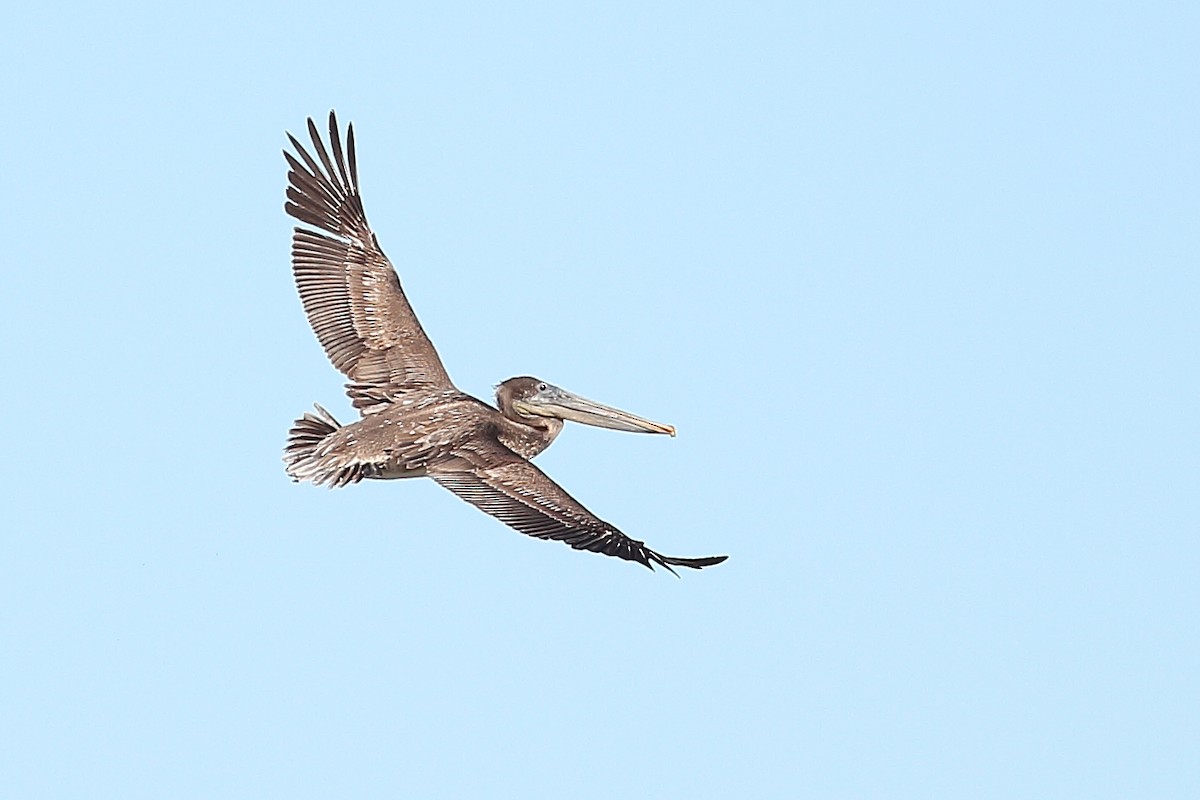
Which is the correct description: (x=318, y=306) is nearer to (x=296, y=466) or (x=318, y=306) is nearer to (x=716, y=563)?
(x=296, y=466)

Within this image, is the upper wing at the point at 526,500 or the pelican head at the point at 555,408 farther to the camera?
the pelican head at the point at 555,408

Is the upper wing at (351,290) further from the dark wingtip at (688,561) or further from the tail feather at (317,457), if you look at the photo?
the dark wingtip at (688,561)

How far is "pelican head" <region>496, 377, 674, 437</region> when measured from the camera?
1440 centimetres

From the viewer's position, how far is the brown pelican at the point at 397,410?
12.9 meters

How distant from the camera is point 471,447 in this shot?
13445mm

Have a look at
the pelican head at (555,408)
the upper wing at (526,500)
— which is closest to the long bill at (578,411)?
the pelican head at (555,408)

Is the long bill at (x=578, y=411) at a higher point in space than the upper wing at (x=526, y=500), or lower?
higher

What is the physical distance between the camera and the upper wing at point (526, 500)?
490 inches

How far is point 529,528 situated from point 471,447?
93 cm

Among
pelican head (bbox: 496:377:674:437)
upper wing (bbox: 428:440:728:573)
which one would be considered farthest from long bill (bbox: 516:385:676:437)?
upper wing (bbox: 428:440:728:573)

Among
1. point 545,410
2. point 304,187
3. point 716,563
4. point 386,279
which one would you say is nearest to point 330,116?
point 304,187

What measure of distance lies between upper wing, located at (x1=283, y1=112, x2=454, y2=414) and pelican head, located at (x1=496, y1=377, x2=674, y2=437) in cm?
56

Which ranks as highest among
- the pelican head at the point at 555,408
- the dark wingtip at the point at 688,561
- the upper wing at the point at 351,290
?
the upper wing at the point at 351,290

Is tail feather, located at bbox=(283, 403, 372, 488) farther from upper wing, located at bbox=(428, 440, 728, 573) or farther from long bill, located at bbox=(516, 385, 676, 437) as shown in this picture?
long bill, located at bbox=(516, 385, 676, 437)
